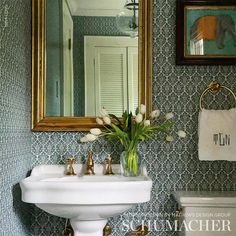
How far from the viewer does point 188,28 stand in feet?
6.77

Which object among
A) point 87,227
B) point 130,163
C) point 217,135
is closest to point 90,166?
point 130,163

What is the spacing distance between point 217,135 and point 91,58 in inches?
31.6

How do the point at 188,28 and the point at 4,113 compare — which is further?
the point at 188,28

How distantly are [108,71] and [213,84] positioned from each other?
58 centimetres

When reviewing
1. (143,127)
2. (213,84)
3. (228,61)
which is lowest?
(143,127)

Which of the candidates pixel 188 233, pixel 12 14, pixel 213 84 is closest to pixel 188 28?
pixel 213 84

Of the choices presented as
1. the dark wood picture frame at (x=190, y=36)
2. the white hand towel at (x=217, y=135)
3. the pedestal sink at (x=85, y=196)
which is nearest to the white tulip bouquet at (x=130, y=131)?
the white hand towel at (x=217, y=135)

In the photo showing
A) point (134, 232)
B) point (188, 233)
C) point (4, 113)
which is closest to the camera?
point (4, 113)

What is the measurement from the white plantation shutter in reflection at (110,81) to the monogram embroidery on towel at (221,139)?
20.3 inches

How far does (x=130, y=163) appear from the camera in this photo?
6.28ft

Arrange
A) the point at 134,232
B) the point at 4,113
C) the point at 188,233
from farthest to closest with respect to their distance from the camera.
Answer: the point at 134,232
the point at 188,233
the point at 4,113

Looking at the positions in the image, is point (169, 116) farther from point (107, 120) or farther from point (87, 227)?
point (87, 227)

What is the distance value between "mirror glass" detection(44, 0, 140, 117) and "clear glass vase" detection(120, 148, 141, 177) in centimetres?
26

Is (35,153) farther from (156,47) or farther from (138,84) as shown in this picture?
(156,47)
